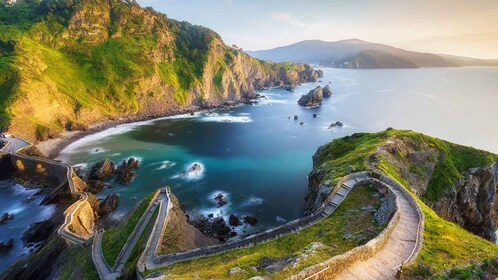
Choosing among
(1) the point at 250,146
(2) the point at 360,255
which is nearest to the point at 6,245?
(2) the point at 360,255

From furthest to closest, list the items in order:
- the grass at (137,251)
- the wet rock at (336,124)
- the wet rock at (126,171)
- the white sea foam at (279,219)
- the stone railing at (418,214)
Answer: the wet rock at (336,124) → the wet rock at (126,171) → the white sea foam at (279,219) → the grass at (137,251) → the stone railing at (418,214)

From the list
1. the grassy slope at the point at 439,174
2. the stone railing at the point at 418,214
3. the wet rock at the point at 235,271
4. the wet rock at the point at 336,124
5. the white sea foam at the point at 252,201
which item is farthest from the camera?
the wet rock at the point at 336,124

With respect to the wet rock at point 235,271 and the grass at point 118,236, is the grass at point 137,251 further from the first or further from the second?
the wet rock at point 235,271

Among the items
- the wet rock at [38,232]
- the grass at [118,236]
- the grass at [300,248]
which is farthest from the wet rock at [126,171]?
the grass at [300,248]

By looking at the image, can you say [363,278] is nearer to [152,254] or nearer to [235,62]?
[152,254]

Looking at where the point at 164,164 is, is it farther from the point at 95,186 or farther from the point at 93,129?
the point at 93,129

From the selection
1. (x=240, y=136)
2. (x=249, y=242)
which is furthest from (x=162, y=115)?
(x=249, y=242)
